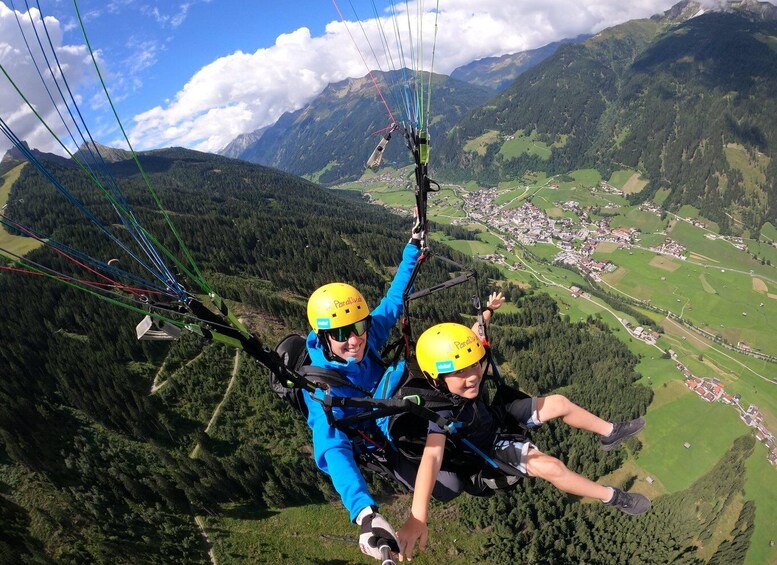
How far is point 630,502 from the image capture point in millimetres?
7559

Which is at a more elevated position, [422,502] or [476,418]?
[422,502]

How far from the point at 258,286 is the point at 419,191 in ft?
329

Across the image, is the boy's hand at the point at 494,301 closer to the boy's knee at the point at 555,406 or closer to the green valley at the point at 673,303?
the boy's knee at the point at 555,406

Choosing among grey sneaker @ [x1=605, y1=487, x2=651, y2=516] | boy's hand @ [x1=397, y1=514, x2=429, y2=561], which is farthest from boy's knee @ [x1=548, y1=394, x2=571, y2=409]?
boy's hand @ [x1=397, y1=514, x2=429, y2=561]

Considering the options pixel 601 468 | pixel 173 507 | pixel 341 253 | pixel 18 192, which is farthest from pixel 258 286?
pixel 18 192

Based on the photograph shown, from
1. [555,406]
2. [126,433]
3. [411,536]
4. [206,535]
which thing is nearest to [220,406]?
[126,433]

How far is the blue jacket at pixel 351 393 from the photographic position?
551cm

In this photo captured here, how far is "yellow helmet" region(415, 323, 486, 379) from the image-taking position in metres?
6.87

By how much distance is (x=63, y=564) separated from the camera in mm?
37438

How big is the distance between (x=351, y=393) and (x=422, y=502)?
6.76ft

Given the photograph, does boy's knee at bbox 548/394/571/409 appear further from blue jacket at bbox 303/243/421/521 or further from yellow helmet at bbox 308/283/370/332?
yellow helmet at bbox 308/283/370/332

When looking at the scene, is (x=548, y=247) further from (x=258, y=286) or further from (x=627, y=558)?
(x=627, y=558)

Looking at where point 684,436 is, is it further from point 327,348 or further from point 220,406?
point 327,348

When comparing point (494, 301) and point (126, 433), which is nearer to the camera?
point (494, 301)
